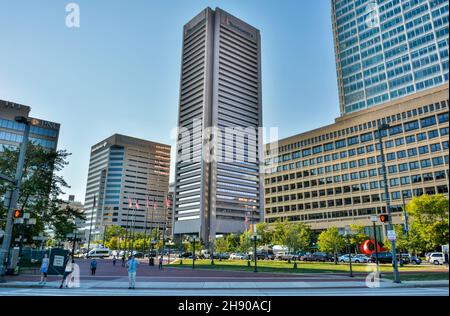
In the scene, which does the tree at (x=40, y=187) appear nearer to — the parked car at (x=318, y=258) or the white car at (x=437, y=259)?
the parked car at (x=318, y=258)

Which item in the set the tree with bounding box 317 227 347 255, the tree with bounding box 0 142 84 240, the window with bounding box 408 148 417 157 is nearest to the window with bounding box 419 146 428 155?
the window with bounding box 408 148 417 157

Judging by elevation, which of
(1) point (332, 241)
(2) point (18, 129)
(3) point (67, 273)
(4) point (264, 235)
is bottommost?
(3) point (67, 273)

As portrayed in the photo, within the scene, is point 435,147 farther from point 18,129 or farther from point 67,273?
point 18,129

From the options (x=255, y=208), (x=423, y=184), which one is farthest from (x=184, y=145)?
(x=423, y=184)

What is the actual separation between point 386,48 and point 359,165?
42605 millimetres

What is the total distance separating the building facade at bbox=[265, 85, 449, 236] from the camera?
81312 mm

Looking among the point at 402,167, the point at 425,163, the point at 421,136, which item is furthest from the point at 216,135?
the point at 425,163

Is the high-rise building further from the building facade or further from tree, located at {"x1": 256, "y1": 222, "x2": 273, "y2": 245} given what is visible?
the building facade

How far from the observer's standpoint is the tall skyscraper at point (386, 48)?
96562 mm

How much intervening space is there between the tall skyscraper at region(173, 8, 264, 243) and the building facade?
51965mm

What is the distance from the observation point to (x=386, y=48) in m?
108

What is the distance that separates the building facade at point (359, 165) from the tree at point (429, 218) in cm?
2519

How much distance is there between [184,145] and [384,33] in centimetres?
11420

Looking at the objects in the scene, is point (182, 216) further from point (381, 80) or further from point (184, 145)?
point (381, 80)
